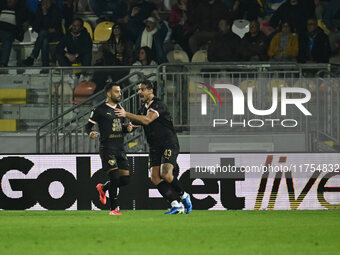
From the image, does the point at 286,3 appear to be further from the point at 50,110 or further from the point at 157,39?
the point at 50,110

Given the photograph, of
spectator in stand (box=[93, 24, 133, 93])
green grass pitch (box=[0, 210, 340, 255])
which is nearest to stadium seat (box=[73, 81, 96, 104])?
spectator in stand (box=[93, 24, 133, 93])

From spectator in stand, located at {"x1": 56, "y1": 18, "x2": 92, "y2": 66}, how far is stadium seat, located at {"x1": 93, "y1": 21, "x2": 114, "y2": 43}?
947mm

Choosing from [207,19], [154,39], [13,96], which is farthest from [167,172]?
[207,19]

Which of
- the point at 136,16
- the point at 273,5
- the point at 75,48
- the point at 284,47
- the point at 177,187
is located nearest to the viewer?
the point at 177,187

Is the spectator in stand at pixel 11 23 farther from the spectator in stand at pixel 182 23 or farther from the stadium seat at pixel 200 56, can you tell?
the stadium seat at pixel 200 56

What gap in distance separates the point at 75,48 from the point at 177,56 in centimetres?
232

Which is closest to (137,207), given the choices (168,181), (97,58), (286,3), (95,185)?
(95,185)

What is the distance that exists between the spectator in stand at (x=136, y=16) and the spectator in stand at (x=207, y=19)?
1196mm

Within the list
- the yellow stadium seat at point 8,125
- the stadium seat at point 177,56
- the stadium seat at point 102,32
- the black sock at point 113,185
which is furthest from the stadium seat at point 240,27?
the black sock at point 113,185

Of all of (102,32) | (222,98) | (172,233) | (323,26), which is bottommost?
(172,233)

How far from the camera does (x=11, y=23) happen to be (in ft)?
67.5

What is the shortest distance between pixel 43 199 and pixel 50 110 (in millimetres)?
1923

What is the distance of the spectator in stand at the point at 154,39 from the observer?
1917 cm

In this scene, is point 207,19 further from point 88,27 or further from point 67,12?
point 67,12
